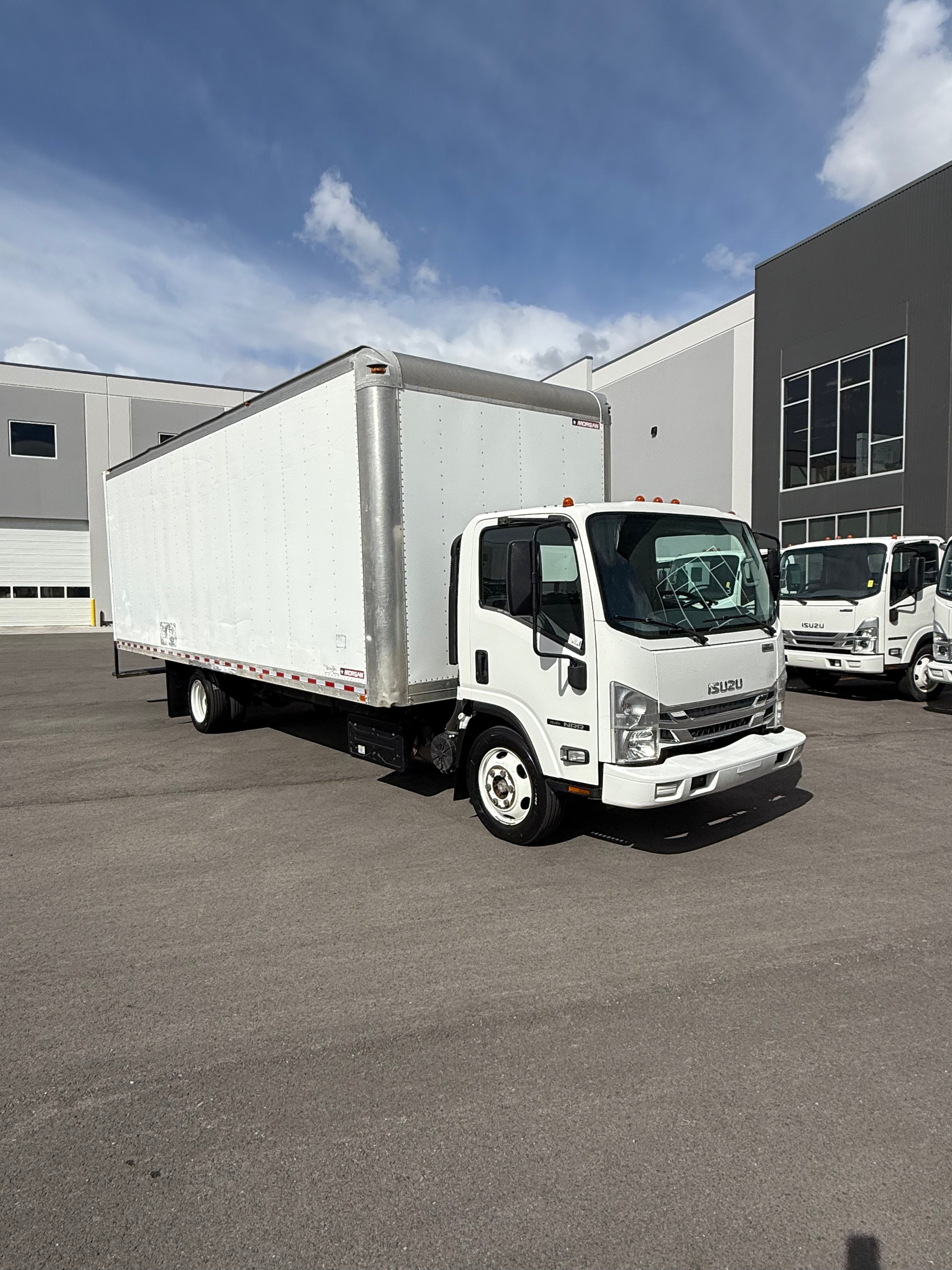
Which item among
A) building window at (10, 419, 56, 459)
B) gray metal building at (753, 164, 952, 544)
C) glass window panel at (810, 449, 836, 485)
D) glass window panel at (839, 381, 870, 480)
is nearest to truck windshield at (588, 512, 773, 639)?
gray metal building at (753, 164, 952, 544)

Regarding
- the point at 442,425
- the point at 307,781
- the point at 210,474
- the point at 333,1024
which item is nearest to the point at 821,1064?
the point at 333,1024

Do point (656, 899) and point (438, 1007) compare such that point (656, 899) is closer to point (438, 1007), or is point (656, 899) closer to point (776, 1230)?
point (438, 1007)

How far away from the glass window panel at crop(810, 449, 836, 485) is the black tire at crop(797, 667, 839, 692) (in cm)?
968

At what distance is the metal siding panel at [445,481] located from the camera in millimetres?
5965

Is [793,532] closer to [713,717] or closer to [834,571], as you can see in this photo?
[834,571]

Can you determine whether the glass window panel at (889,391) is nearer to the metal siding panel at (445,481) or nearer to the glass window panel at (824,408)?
the glass window panel at (824,408)

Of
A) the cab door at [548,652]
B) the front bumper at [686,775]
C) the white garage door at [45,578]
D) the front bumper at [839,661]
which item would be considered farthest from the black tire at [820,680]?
the white garage door at [45,578]

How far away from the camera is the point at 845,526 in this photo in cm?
2112

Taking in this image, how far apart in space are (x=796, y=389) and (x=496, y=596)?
20046mm

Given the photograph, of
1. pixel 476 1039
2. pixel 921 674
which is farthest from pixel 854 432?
pixel 476 1039

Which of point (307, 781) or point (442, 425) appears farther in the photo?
point (307, 781)

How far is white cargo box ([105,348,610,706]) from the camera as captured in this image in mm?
5898

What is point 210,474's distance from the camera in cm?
844

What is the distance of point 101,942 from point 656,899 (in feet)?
9.90
